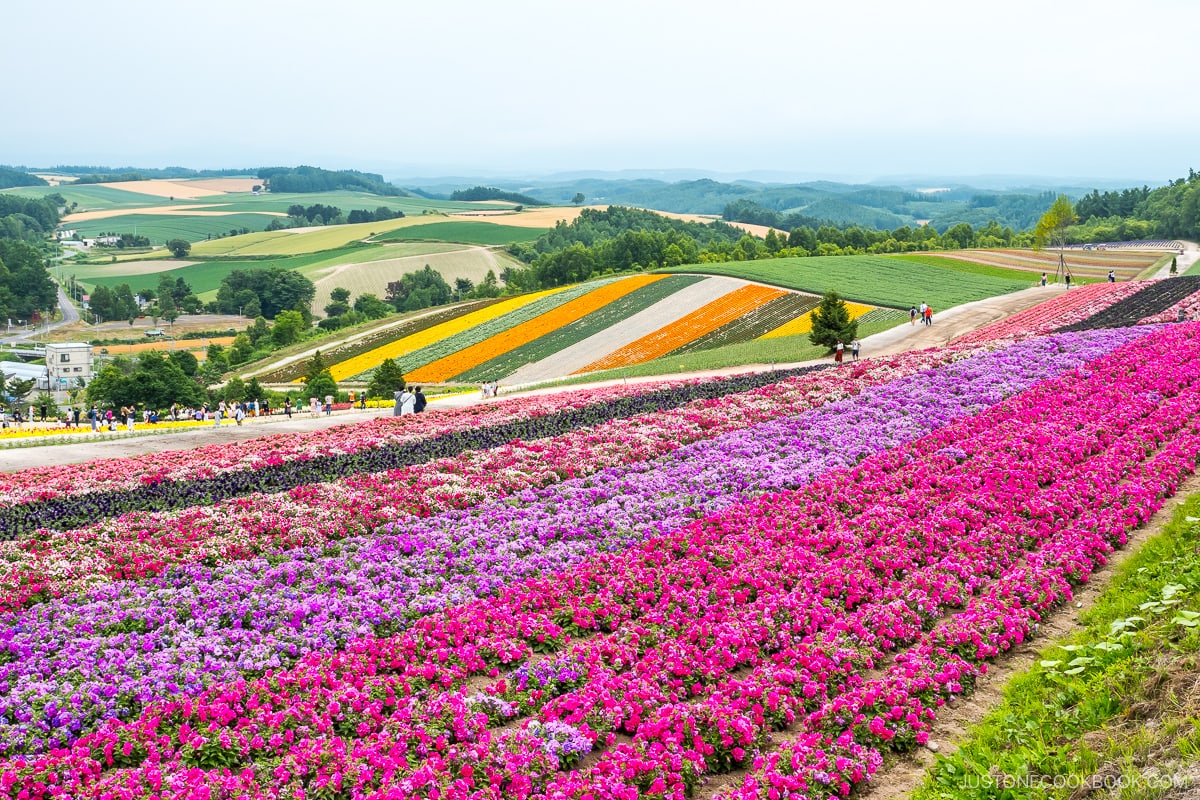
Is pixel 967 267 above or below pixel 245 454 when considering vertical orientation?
above

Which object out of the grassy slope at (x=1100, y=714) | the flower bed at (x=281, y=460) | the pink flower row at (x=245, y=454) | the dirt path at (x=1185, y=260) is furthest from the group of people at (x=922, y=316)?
the grassy slope at (x=1100, y=714)

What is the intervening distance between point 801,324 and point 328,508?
52787mm

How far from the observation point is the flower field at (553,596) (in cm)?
983

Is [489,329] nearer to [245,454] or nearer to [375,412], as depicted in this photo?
[375,412]

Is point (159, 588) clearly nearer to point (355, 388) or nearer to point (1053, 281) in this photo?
point (355, 388)

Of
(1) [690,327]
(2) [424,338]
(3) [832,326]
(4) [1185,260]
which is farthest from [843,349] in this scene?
(4) [1185,260]

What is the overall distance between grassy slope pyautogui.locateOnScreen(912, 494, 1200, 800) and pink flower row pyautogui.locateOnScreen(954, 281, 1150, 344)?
90.6 feet

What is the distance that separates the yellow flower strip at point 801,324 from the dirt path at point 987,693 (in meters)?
48.5

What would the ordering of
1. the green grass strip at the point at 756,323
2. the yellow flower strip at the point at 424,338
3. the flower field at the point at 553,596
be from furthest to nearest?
1. the yellow flower strip at the point at 424,338
2. the green grass strip at the point at 756,323
3. the flower field at the point at 553,596

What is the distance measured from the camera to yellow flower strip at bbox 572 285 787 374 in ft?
211

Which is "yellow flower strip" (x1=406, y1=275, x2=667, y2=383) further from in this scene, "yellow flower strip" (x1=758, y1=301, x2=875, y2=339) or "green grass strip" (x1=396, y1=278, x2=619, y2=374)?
"yellow flower strip" (x1=758, y1=301, x2=875, y2=339)

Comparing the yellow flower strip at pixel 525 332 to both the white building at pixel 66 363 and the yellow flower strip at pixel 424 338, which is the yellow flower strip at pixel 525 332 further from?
the white building at pixel 66 363

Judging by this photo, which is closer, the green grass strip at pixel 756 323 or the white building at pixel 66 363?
the green grass strip at pixel 756 323

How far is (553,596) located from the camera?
541 inches
